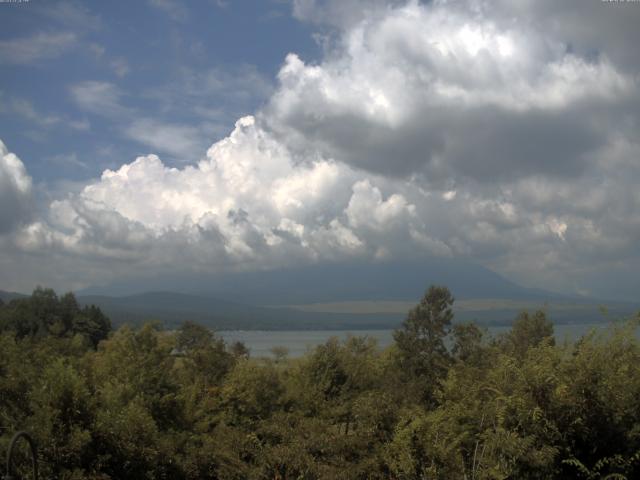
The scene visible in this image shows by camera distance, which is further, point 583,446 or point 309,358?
point 309,358

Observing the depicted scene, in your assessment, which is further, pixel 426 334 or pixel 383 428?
pixel 426 334

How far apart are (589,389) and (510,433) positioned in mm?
1806

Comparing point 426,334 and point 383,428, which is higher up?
point 426,334

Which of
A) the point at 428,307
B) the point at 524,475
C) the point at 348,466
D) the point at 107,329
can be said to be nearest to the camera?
the point at 524,475

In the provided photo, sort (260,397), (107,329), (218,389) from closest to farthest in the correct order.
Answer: (260,397) < (218,389) < (107,329)

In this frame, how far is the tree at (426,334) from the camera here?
125ft

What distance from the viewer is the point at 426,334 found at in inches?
1560

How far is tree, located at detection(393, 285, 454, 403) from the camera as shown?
38.0 metres

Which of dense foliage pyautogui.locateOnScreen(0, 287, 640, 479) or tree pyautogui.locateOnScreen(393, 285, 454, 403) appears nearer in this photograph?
dense foliage pyautogui.locateOnScreen(0, 287, 640, 479)

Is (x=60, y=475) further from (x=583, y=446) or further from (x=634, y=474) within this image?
(x=634, y=474)

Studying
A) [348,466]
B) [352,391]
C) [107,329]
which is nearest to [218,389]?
[352,391]

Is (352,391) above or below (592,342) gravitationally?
below

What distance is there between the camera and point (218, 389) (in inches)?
1153

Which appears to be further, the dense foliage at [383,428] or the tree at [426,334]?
the tree at [426,334]
